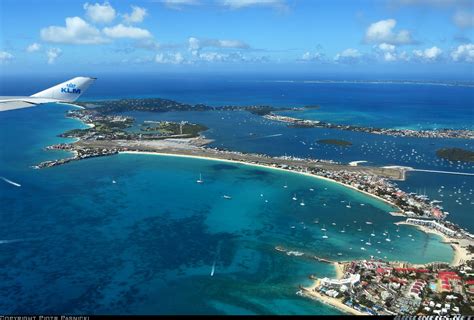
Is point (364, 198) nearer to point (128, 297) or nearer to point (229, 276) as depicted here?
point (229, 276)

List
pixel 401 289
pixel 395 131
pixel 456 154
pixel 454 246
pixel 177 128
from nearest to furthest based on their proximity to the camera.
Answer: pixel 401 289, pixel 454 246, pixel 456 154, pixel 177 128, pixel 395 131

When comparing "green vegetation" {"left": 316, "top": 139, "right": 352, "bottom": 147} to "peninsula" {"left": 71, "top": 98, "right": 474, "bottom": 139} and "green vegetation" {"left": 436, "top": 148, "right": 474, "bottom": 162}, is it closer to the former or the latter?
"peninsula" {"left": 71, "top": 98, "right": 474, "bottom": 139}

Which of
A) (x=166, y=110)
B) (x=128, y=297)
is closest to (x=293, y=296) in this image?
(x=128, y=297)

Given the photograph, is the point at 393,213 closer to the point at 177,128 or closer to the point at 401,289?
the point at 401,289

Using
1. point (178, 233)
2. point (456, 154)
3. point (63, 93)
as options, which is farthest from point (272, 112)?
point (63, 93)

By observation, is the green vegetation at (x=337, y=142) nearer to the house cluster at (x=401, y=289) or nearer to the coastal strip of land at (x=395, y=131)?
the coastal strip of land at (x=395, y=131)
